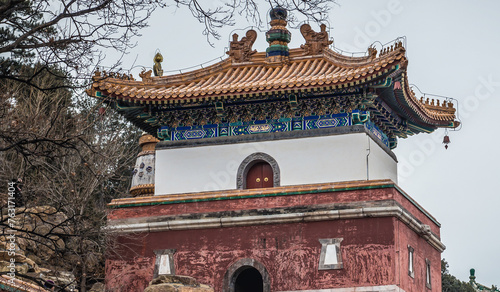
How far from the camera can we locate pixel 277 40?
24359 mm

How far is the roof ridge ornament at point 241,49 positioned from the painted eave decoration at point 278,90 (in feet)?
0.09

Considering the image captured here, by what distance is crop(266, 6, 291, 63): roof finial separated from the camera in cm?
2412

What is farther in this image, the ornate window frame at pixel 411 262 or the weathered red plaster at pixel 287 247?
the ornate window frame at pixel 411 262

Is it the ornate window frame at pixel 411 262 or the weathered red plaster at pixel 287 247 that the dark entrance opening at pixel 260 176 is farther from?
the ornate window frame at pixel 411 262

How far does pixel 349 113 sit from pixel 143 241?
5711mm

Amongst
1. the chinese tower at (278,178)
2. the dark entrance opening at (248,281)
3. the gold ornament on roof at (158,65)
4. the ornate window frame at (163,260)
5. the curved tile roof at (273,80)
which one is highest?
the gold ornament on roof at (158,65)

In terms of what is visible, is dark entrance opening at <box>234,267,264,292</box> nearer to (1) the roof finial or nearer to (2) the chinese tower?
(2) the chinese tower

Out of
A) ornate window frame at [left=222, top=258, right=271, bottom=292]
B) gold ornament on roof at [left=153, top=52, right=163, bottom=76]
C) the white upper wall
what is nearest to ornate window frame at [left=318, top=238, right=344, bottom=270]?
ornate window frame at [left=222, top=258, right=271, bottom=292]

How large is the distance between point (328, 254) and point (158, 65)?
7.74m

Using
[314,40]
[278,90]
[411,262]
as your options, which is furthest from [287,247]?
[314,40]

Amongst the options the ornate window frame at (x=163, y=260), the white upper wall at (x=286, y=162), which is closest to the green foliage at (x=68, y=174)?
the ornate window frame at (x=163, y=260)

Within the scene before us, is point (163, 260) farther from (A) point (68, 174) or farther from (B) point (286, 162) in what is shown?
(A) point (68, 174)

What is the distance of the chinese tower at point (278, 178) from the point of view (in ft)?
67.9

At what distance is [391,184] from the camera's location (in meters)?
20.6
